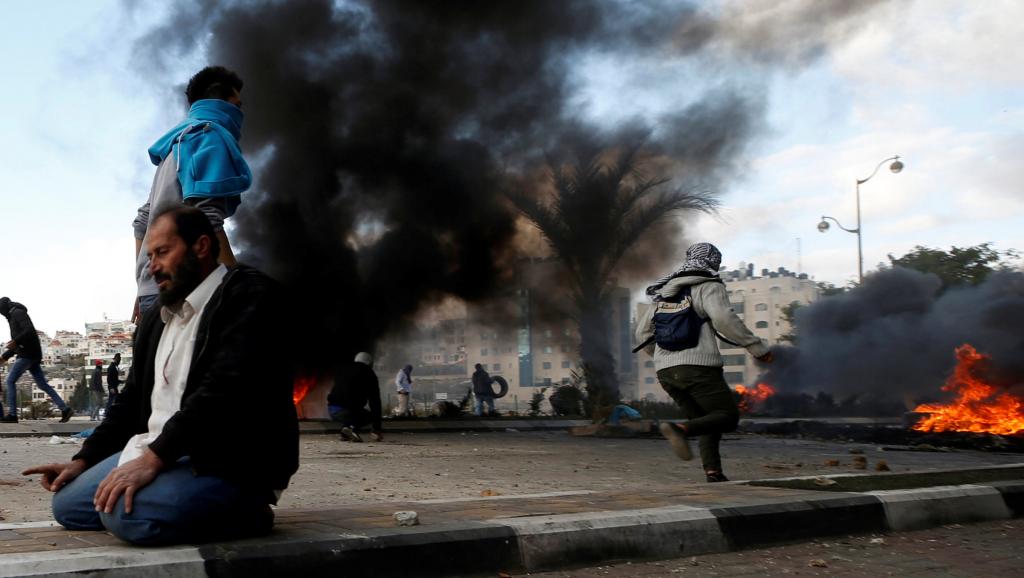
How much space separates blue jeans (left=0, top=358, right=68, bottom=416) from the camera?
13633 mm

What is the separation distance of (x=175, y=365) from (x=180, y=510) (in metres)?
0.47

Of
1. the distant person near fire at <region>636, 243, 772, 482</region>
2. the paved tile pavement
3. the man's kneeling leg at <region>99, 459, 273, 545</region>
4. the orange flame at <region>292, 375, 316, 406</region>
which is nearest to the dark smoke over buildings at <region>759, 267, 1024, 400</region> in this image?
the distant person near fire at <region>636, 243, 772, 482</region>

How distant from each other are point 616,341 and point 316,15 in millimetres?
10626

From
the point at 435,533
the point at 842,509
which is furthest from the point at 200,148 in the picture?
the point at 842,509

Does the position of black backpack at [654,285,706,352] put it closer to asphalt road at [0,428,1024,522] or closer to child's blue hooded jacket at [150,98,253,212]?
asphalt road at [0,428,1024,522]

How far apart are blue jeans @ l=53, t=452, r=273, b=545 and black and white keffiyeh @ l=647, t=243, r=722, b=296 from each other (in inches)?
166

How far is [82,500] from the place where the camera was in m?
3.49

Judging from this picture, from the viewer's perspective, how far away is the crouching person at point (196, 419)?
10.1 ft

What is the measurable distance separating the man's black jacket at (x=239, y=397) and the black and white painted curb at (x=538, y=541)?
25 cm

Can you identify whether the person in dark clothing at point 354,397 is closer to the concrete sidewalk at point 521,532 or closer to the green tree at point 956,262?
the concrete sidewalk at point 521,532

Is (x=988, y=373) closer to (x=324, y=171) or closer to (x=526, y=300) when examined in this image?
(x=526, y=300)

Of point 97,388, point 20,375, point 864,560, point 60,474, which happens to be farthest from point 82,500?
point 97,388

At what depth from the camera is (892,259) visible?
1657 inches

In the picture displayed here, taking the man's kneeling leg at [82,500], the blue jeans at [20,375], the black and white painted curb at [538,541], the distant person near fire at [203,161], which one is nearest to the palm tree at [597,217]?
the blue jeans at [20,375]
